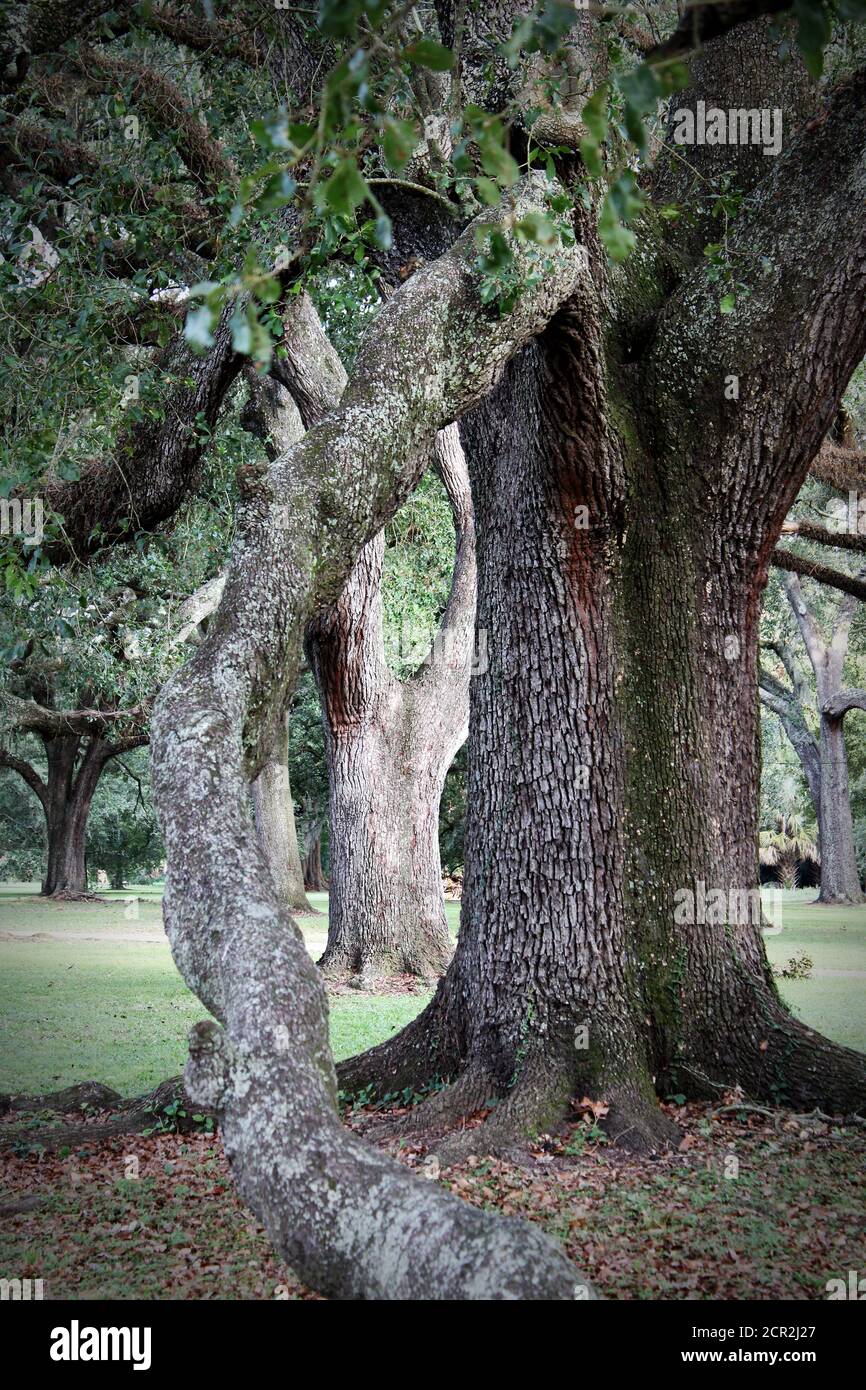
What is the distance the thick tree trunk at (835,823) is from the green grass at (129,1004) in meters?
4.10

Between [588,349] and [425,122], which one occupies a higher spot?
[425,122]

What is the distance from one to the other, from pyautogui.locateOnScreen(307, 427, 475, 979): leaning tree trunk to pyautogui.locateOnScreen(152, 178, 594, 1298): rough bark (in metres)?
7.43

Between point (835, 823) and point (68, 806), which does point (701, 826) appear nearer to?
point (835, 823)

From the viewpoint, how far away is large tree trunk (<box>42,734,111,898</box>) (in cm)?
2928

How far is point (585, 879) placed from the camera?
5.85m

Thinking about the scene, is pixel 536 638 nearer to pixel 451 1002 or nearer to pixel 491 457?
pixel 491 457

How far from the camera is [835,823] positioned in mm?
24547

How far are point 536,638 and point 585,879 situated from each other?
1.35 meters

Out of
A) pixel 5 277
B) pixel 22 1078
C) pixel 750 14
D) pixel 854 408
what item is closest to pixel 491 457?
pixel 5 277

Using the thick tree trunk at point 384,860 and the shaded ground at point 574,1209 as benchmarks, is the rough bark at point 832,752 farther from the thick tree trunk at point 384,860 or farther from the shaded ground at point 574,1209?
the shaded ground at point 574,1209

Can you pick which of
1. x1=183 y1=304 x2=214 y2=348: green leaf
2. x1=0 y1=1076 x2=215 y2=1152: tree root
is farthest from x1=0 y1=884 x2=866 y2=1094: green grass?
x1=183 y1=304 x2=214 y2=348: green leaf

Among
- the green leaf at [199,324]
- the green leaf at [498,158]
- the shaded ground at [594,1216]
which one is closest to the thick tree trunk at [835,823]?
the shaded ground at [594,1216]

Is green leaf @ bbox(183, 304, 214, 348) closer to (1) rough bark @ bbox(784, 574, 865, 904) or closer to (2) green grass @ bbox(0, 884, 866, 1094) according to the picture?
(2) green grass @ bbox(0, 884, 866, 1094)

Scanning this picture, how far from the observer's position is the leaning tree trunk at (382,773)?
1248cm
